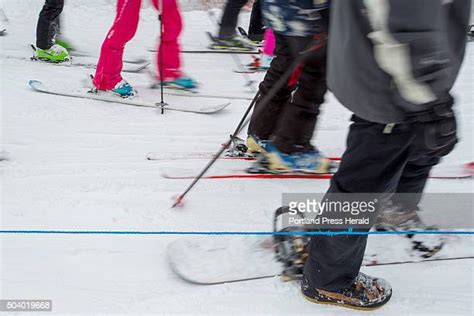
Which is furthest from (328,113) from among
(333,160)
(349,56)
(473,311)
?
(349,56)

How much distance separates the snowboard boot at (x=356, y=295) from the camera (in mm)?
2018

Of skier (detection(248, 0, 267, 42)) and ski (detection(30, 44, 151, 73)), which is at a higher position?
skier (detection(248, 0, 267, 42))

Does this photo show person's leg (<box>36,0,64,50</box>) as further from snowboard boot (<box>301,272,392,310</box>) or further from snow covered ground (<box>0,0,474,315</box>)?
snowboard boot (<box>301,272,392,310</box>)

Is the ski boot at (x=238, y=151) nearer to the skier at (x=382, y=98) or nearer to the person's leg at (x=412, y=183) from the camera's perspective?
the person's leg at (x=412, y=183)

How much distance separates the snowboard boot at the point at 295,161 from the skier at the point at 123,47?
4.30 ft

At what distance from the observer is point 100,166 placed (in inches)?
116

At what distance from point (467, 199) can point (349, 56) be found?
156cm

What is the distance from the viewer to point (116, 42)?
3.67 meters

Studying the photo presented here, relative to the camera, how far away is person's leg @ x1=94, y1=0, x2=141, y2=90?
3.60 m

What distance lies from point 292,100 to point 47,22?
8.85 ft

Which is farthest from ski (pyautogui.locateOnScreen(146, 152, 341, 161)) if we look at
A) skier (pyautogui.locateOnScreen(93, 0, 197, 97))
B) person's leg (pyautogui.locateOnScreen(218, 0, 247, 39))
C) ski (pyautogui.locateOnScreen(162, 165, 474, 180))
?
person's leg (pyautogui.locateOnScreen(218, 0, 247, 39))

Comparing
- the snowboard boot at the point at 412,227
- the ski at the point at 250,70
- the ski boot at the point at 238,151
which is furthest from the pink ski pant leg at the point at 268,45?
the snowboard boot at the point at 412,227

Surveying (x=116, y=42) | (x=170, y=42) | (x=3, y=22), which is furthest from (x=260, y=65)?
(x=3, y=22)

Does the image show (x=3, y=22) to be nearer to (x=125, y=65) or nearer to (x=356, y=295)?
(x=125, y=65)
